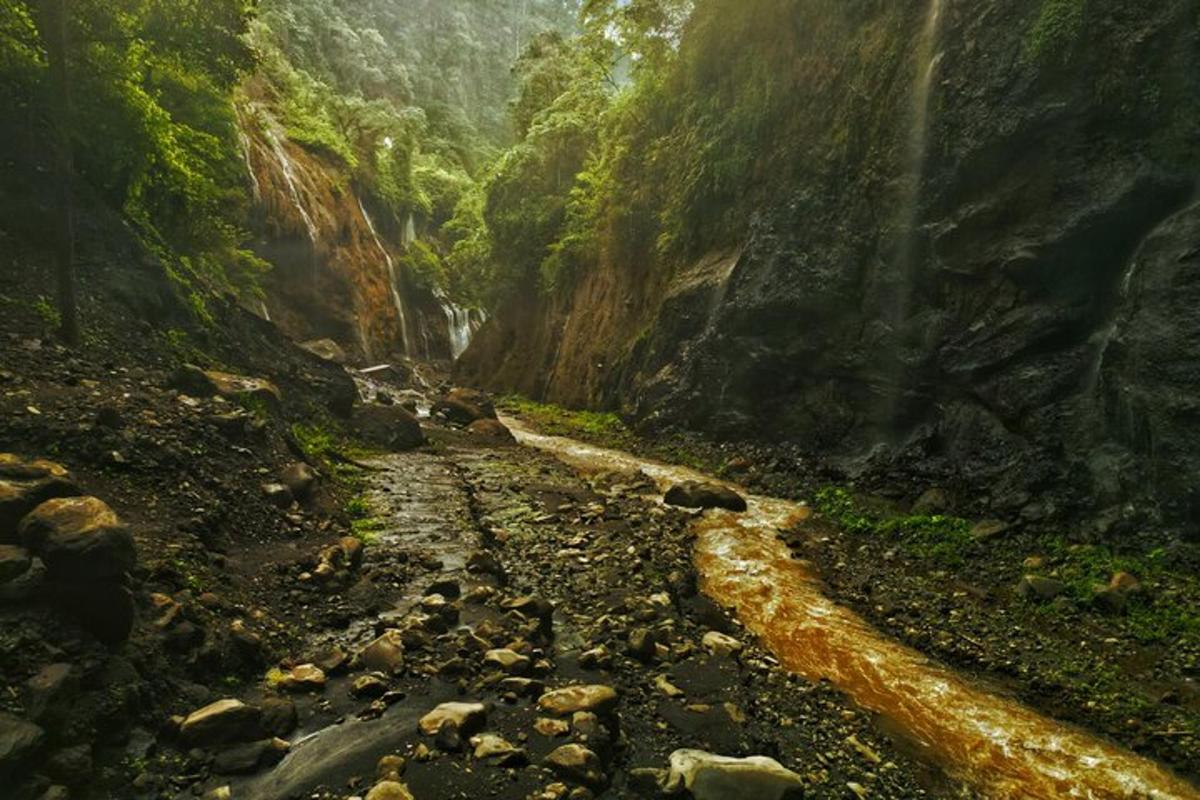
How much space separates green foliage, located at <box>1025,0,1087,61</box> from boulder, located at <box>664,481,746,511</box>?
940 centimetres

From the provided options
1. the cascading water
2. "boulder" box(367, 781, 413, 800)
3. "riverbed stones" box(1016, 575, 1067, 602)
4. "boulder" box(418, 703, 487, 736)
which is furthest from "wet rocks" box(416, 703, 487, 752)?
the cascading water

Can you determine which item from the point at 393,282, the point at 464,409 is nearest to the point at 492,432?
the point at 464,409

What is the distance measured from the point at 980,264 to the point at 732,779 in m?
11.1

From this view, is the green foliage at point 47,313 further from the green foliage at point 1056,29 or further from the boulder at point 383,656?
the green foliage at point 1056,29

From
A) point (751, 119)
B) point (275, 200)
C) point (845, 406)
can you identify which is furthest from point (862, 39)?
point (275, 200)

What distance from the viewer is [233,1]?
10477 millimetres

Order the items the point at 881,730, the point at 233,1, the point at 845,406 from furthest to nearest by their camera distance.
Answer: the point at 845,406, the point at 233,1, the point at 881,730

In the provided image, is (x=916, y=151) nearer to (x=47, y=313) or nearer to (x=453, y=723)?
(x=453, y=723)

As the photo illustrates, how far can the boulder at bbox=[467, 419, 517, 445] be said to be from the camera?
65.7 feet

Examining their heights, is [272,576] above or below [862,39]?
below

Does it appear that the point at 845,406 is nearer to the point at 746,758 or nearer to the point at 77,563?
the point at 746,758

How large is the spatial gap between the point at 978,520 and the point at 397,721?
9.63 meters

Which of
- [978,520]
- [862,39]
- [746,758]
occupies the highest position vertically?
[862,39]

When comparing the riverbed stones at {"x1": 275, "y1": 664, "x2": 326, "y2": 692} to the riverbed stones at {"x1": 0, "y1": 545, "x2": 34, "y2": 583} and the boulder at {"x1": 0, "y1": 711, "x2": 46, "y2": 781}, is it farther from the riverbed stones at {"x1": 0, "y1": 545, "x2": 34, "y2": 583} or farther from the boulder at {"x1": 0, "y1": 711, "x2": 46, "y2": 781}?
the riverbed stones at {"x1": 0, "y1": 545, "x2": 34, "y2": 583}
